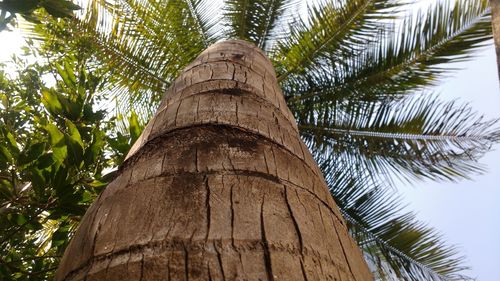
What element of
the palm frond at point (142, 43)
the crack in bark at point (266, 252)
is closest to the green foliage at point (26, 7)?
the crack in bark at point (266, 252)

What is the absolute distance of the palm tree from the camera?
20.1 ft

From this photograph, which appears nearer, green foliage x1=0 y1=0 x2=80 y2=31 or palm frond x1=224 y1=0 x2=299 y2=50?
green foliage x1=0 y1=0 x2=80 y2=31

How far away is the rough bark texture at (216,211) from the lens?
1.09m

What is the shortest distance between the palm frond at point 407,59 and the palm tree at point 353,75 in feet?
0.04

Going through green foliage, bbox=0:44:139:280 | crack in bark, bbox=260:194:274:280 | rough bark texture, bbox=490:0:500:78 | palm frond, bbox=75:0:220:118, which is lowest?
crack in bark, bbox=260:194:274:280

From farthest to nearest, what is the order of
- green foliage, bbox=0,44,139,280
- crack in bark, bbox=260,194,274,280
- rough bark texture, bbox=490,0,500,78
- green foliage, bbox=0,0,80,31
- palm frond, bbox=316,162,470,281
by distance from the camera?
1. palm frond, bbox=316,162,470,281
2. green foliage, bbox=0,44,139,280
3. green foliage, bbox=0,0,80,31
4. rough bark texture, bbox=490,0,500,78
5. crack in bark, bbox=260,194,274,280

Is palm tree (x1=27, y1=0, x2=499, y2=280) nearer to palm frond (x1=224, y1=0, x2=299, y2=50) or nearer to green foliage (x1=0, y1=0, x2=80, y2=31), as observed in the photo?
palm frond (x1=224, y1=0, x2=299, y2=50)

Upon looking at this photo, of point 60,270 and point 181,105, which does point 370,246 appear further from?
point 60,270

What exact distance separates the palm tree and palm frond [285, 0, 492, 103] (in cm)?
1

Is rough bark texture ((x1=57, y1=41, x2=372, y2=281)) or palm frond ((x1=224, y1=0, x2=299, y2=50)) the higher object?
palm frond ((x1=224, y1=0, x2=299, y2=50))

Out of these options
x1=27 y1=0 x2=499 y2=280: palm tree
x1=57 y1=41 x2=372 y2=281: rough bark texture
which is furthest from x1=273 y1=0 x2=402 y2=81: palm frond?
x1=57 y1=41 x2=372 y2=281: rough bark texture

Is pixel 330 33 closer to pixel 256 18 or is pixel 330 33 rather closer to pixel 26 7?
pixel 256 18

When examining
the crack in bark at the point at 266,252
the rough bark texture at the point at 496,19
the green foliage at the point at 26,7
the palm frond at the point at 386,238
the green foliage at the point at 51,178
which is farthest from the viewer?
the palm frond at the point at 386,238

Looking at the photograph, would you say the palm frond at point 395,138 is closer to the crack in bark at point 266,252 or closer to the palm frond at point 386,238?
the palm frond at point 386,238
